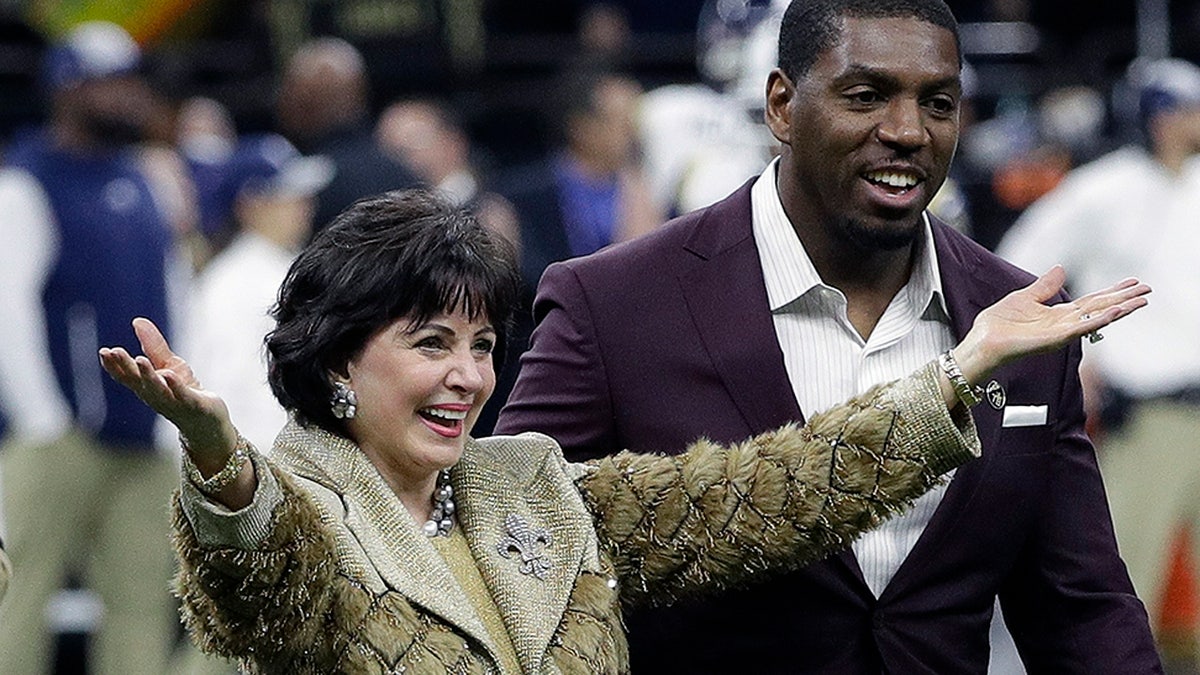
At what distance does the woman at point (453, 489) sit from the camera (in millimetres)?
3395

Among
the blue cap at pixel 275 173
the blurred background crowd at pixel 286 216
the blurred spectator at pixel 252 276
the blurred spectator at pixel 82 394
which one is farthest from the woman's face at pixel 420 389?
the blue cap at pixel 275 173

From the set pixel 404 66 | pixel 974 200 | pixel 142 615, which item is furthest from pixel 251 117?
pixel 142 615

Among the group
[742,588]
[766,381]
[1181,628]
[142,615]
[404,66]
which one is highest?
[766,381]

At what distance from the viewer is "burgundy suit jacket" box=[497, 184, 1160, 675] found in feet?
13.3

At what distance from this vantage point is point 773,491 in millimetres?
3846

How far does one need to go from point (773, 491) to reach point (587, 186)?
18.6 ft

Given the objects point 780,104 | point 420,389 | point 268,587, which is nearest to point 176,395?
point 268,587

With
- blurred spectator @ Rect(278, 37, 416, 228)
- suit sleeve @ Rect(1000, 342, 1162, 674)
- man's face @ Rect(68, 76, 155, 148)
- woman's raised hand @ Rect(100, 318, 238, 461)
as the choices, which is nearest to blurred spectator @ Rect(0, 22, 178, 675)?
man's face @ Rect(68, 76, 155, 148)

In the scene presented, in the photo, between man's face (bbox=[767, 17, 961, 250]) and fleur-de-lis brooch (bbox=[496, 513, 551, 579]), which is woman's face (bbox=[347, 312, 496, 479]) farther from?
man's face (bbox=[767, 17, 961, 250])

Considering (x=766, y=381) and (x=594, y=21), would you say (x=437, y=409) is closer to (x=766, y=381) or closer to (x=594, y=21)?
(x=766, y=381)

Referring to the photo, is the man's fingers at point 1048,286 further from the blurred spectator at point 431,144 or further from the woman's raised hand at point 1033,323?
the blurred spectator at point 431,144

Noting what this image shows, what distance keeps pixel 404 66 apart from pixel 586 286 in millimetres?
8374

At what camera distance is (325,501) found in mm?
3564

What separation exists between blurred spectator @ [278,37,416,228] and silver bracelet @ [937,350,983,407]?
13.0 ft
